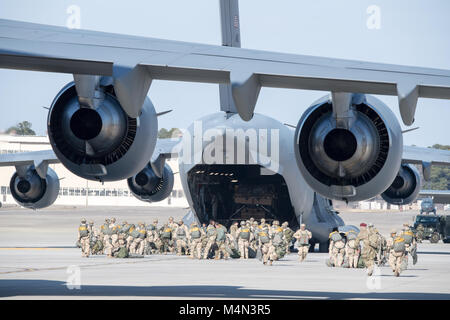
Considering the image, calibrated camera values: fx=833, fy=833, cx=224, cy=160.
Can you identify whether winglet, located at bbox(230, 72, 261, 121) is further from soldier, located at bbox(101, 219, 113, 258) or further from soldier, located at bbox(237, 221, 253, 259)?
soldier, located at bbox(101, 219, 113, 258)

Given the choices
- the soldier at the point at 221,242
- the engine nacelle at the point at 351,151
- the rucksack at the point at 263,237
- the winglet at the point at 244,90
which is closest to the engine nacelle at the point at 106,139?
the engine nacelle at the point at 351,151

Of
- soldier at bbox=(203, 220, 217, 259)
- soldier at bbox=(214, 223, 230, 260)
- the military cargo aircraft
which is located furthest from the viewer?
soldier at bbox=(203, 220, 217, 259)

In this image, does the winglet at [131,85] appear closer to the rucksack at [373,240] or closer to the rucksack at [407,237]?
the rucksack at [373,240]

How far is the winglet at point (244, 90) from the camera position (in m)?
8.24

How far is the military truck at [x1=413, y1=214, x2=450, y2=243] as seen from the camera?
41750 mm

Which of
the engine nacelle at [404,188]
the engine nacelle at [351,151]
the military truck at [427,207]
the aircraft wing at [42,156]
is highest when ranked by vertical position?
the aircraft wing at [42,156]

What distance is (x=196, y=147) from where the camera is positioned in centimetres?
2302

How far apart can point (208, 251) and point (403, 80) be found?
53.1ft

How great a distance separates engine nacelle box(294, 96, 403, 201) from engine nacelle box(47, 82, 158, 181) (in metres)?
2.29

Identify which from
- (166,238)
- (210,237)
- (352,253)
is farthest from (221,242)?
(352,253)

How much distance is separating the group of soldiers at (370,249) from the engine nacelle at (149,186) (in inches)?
241

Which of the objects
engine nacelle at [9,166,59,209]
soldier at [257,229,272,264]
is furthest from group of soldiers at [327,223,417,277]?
engine nacelle at [9,166,59,209]

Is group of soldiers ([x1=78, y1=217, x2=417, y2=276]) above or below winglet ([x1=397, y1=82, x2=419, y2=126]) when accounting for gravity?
below

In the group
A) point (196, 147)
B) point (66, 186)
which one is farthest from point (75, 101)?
point (66, 186)
